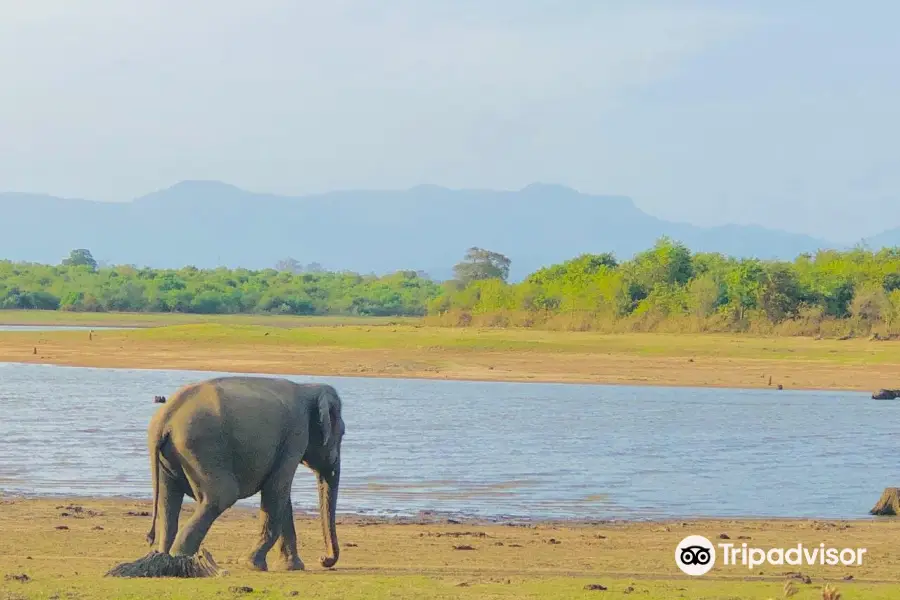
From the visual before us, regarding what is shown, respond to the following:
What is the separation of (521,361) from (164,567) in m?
34.7

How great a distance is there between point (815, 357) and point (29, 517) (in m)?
33.1

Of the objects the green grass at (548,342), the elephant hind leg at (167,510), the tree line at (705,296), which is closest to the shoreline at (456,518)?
the elephant hind leg at (167,510)

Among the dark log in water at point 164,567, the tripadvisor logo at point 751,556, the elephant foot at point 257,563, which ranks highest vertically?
the dark log in water at point 164,567

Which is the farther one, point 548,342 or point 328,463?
point 548,342

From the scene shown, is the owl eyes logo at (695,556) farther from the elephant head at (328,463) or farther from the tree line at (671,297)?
the tree line at (671,297)

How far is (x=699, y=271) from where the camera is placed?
63219 mm

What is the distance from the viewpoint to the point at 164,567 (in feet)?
37.9

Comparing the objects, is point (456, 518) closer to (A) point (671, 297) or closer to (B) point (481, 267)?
(A) point (671, 297)

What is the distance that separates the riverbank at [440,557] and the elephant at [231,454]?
45cm

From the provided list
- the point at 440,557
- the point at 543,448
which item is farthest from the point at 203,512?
the point at 543,448

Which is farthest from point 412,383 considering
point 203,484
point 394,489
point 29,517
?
point 203,484

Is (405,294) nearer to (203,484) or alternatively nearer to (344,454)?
(344,454)

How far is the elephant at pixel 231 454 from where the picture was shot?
40.6 feet

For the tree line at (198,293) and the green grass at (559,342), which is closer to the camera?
the green grass at (559,342)
